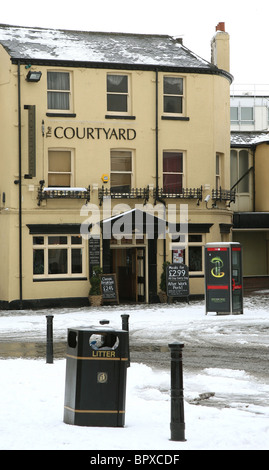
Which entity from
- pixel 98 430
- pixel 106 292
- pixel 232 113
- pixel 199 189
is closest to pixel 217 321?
pixel 106 292

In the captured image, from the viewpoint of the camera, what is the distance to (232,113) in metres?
52.9

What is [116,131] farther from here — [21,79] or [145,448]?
[145,448]

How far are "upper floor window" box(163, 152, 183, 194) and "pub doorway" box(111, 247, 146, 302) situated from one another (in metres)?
2.60

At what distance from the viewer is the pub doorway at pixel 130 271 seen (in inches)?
1135

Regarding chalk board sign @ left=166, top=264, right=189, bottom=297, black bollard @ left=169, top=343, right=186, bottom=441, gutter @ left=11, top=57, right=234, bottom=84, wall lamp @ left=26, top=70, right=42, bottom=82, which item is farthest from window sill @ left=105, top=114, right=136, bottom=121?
black bollard @ left=169, top=343, right=186, bottom=441

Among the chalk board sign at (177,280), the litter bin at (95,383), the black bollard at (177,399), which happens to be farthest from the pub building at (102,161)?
the black bollard at (177,399)

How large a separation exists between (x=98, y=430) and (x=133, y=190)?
20.4 meters

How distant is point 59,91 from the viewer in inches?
1081

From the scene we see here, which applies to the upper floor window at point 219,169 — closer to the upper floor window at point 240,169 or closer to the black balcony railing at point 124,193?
the black balcony railing at point 124,193

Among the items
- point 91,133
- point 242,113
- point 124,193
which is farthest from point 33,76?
point 242,113

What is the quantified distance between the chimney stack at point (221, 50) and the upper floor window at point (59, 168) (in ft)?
25.3

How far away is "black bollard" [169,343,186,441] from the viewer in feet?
Result: 25.3

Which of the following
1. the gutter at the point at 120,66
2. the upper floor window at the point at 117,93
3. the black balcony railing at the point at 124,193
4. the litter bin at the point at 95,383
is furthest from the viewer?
the upper floor window at the point at 117,93

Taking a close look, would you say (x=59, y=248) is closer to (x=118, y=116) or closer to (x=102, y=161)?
(x=102, y=161)
